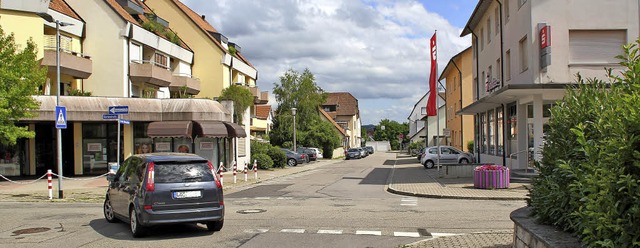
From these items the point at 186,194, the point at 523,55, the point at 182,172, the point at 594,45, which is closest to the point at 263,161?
the point at 523,55

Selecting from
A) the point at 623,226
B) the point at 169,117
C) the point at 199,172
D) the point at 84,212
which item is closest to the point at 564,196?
the point at 623,226

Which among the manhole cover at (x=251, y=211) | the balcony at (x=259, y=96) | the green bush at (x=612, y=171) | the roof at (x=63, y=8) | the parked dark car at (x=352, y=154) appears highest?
the roof at (x=63, y=8)

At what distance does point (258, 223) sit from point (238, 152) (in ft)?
75.4

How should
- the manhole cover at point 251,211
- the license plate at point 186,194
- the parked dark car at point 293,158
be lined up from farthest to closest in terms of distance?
the parked dark car at point 293,158
the manhole cover at point 251,211
the license plate at point 186,194

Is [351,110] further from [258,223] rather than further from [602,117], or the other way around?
[602,117]

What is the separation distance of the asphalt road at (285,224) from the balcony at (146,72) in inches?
602

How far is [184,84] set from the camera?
3666 cm

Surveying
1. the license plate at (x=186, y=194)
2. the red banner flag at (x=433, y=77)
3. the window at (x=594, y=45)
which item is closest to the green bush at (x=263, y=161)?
the red banner flag at (x=433, y=77)

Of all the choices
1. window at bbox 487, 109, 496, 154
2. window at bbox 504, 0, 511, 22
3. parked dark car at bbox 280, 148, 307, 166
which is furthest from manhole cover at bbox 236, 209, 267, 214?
parked dark car at bbox 280, 148, 307, 166

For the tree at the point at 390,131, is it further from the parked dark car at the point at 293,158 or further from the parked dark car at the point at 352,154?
the parked dark car at the point at 293,158

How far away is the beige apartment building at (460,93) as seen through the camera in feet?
157

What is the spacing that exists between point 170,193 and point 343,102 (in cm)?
9693

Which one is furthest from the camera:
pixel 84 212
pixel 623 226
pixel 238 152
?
pixel 238 152

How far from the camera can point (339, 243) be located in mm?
9195
